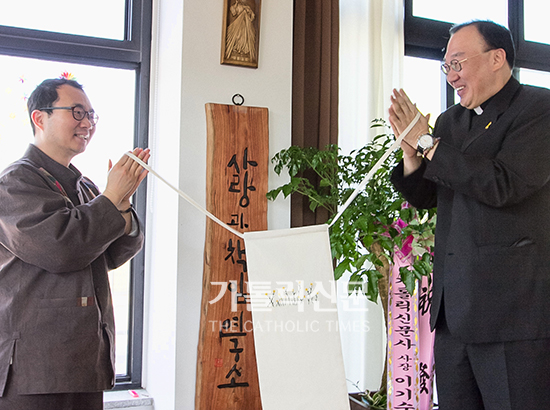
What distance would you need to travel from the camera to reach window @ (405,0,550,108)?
3.04 m

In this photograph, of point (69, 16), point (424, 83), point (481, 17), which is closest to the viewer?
point (69, 16)

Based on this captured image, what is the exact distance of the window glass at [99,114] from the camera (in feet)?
7.98

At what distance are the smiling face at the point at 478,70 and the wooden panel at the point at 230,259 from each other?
93 centimetres

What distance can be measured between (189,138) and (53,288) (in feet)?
2.93

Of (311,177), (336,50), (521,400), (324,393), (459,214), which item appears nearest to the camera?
(521,400)

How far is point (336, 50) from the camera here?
2.60m

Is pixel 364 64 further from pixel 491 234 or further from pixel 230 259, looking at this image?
pixel 491 234

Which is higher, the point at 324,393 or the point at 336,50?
the point at 336,50

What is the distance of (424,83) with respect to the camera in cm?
316

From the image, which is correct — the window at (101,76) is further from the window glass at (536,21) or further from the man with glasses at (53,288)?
the window glass at (536,21)

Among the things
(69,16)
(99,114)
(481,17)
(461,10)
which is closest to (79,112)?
(99,114)

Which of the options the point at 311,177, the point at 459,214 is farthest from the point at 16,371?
the point at 311,177

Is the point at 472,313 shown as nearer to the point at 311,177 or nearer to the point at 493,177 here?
the point at 493,177

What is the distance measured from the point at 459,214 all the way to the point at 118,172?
99 centimetres
